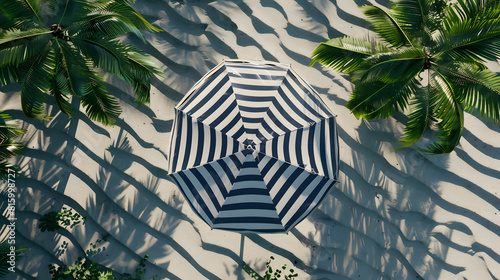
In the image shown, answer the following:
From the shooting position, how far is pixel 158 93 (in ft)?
17.7

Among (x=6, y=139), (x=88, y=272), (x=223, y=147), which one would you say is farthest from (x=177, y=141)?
(x=88, y=272)

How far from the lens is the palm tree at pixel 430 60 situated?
3.98 meters

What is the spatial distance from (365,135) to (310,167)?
1.56 m

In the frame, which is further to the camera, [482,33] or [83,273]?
[83,273]

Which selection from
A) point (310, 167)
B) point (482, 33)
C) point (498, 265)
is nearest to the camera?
point (482, 33)

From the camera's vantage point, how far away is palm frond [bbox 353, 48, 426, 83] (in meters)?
4.15

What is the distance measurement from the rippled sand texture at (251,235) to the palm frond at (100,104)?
595mm

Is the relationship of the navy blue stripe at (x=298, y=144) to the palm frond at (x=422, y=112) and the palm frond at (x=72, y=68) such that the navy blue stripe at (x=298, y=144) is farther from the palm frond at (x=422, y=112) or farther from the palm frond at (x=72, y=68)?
the palm frond at (x=72, y=68)

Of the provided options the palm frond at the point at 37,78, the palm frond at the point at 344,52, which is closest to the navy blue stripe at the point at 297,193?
the palm frond at the point at 344,52

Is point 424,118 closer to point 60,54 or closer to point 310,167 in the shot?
point 310,167

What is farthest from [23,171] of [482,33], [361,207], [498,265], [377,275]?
[498,265]

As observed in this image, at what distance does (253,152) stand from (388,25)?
219cm

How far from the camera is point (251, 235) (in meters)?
5.23

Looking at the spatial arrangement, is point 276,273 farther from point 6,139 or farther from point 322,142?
point 6,139
